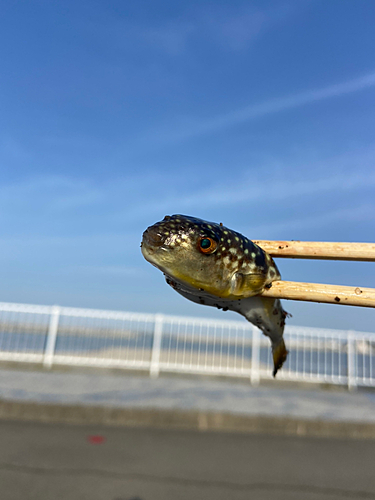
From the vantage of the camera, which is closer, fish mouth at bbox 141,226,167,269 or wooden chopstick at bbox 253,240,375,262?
fish mouth at bbox 141,226,167,269

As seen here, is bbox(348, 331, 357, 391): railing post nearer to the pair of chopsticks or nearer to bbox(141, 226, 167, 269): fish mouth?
the pair of chopsticks

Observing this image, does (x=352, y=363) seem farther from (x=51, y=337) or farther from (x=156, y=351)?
(x=51, y=337)

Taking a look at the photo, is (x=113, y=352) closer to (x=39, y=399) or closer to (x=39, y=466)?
(x=39, y=399)

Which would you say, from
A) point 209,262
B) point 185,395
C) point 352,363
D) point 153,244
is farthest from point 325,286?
point 352,363

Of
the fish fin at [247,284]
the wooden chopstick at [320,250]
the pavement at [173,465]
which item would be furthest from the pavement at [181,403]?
the fish fin at [247,284]

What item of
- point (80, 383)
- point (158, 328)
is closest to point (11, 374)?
point (80, 383)

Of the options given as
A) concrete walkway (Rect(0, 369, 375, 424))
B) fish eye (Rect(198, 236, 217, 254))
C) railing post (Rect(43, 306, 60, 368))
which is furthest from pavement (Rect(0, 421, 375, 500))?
railing post (Rect(43, 306, 60, 368))
